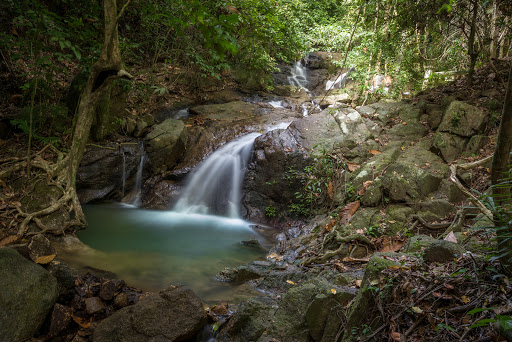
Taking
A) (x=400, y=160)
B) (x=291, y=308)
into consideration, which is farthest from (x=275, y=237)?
(x=291, y=308)

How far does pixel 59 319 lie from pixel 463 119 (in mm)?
7833

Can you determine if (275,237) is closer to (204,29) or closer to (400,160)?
(400,160)

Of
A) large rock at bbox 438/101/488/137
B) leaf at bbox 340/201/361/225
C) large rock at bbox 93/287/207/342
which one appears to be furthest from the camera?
large rock at bbox 438/101/488/137

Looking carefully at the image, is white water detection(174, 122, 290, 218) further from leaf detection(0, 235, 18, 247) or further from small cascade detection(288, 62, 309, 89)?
small cascade detection(288, 62, 309, 89)

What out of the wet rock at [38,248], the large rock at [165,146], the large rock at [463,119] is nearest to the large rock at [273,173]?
the large rock at [165,146]

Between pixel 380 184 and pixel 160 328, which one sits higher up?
pixel 380 184

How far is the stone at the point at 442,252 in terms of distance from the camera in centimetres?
239

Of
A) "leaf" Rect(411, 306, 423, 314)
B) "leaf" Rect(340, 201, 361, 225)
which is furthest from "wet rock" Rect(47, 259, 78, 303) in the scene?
"leaf" Rect(340, 201, 361, 225)

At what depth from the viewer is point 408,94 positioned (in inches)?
377

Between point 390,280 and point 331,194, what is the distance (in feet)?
15.4

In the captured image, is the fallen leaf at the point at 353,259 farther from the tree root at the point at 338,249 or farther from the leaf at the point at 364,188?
the leaf at the point at 364,188

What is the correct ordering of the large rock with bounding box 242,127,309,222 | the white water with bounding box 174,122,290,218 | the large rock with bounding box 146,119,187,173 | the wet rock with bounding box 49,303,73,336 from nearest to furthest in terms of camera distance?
the wet rock with bounding box 49,303,73,336 → the large rock with bounding box 242,127,309,222 → the white water with bounding box 174,122,290,218 → the large rock with bounding box 146,119,187,173

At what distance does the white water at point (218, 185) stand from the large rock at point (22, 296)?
5004mm

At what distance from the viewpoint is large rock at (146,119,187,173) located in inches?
344
